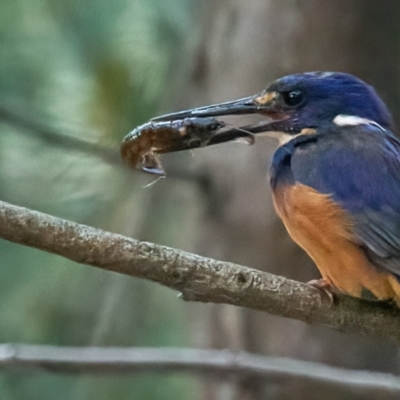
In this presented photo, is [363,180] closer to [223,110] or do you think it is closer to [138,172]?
[223,110]

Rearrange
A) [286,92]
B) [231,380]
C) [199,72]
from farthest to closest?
[199,72], [231,380], [286,92]

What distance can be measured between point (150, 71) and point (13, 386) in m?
0.91

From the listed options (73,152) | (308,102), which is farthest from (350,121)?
(73,152)

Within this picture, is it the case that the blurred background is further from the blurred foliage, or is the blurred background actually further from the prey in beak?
the prey in beak

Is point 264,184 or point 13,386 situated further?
point 13,386

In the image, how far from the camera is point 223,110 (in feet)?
5.87

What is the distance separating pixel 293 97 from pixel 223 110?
0.16 m

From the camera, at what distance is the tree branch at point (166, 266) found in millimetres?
1247

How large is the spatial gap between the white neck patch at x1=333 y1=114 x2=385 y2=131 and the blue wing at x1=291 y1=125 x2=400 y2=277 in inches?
2.1

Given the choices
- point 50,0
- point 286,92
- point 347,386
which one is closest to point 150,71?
point 50,0

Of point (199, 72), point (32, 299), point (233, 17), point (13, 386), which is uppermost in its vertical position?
point (233, 17)

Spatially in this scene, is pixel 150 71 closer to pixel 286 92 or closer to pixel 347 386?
pixel 286 92

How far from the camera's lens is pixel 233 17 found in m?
2.28

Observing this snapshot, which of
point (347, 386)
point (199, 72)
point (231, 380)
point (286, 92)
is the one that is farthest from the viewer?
point (199, 72)
